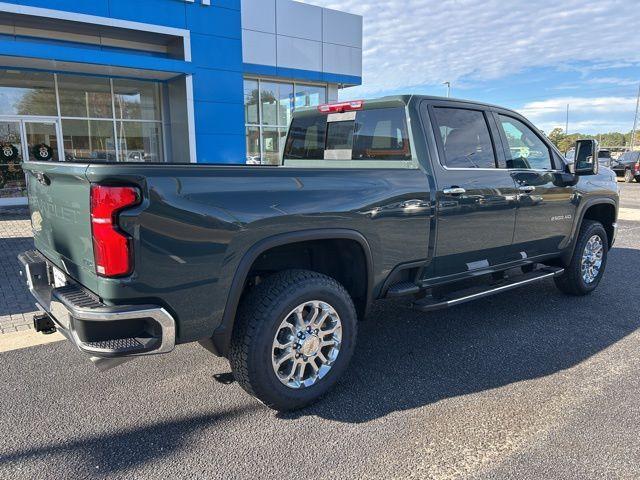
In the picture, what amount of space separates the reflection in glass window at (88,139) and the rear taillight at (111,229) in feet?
44.0

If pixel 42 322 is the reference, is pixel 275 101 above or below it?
above

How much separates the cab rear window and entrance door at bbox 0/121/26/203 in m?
11.6

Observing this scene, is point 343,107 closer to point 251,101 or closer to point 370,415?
point 370,415

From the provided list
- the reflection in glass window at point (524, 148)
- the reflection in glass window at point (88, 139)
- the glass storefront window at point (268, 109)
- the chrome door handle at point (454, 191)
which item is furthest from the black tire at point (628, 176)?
the chrome door handle at point (454, 191)

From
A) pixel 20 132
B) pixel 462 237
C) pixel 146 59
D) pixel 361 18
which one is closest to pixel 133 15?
pixel 146 59

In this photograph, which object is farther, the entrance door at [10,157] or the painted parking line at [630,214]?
the entrance door at [10,157]

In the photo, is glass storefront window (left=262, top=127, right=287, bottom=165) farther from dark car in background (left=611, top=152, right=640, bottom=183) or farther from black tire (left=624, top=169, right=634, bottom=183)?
black tire (left=624, top=169, right=634, bottom=183)

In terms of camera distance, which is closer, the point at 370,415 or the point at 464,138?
the point at 370,415

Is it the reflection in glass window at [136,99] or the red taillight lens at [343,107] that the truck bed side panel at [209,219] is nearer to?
the red taillight lens at [343,107]

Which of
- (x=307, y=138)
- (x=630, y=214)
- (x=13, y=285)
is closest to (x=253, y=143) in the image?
(x=630, y=214)

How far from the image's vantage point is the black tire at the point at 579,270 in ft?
17.1

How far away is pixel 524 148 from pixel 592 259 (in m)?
1.75

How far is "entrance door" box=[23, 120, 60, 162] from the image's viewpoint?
44.4 ft

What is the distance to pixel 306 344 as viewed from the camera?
3037mm
